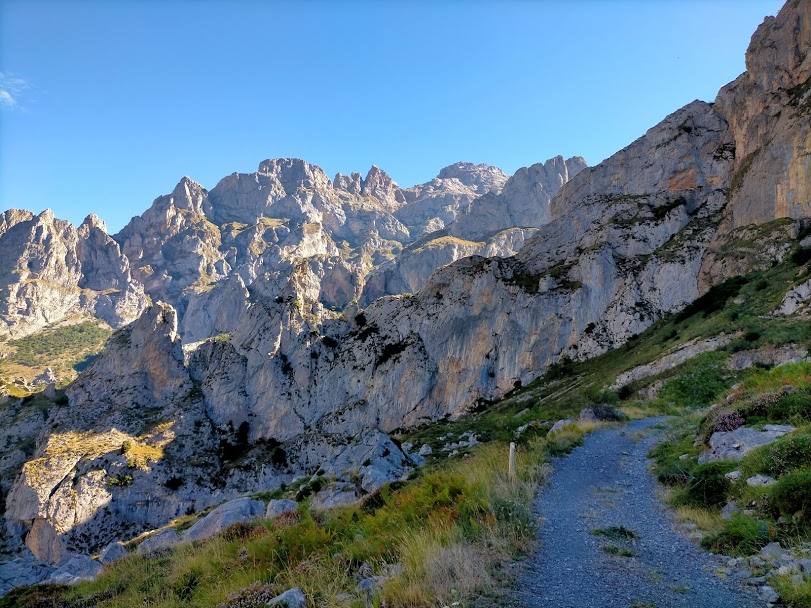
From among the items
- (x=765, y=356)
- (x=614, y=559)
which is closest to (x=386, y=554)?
(x=614, y=559)

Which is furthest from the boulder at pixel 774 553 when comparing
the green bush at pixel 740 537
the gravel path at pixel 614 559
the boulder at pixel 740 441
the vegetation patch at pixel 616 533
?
the boulder at pixel 740 441

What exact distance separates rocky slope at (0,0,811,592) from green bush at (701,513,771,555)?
65842mm

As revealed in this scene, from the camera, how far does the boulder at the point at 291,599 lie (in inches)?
264

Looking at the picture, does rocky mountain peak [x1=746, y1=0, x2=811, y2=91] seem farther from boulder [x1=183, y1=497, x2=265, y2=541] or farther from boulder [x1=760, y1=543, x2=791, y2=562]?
boulder [x1=183, y1=497, x2=265, y2=541]

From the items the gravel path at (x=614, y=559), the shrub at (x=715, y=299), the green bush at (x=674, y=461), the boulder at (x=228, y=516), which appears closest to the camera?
the gravel path at (x=614, y=559)

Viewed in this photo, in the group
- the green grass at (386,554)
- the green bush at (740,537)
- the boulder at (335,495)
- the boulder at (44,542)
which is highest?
the green grass at (386,554)

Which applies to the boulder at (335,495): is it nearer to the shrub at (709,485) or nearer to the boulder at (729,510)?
the shrub at (709,485)

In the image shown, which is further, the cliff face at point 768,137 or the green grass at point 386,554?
the cliff face at point 768,137

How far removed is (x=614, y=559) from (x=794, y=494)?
352cm

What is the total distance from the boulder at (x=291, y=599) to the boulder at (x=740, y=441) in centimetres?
1115

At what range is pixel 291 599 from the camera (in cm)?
684

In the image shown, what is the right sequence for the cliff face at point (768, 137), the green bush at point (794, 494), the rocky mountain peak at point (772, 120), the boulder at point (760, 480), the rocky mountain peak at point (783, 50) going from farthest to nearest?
1. the rocky mountain peak at point (783, 50)
2. the rocky mountain peak at point (772, 120)
3. the cliff face at point (768, 137)
4. the boulder at point (760, 480)
5. the green bush at point (794, 494)

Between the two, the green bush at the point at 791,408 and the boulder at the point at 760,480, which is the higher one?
the boulder at the point at 760,480

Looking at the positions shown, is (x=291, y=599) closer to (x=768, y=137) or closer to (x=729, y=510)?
(x=729, y=510)
